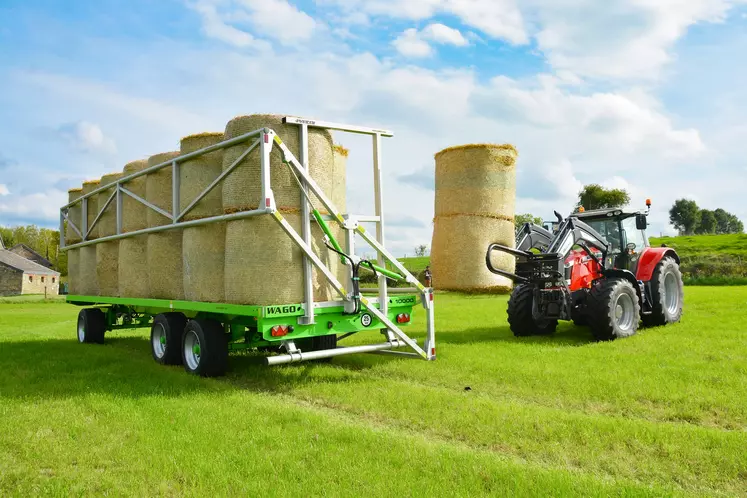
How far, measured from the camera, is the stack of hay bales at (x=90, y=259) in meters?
13.1

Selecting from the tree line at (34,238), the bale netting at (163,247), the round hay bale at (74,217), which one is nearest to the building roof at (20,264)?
the tree line at (34,238)

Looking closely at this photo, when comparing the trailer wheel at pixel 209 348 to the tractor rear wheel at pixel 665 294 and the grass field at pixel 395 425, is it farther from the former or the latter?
the tractor rear wheel at pixel 665 294

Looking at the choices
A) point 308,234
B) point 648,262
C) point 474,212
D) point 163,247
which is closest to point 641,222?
point 648,262

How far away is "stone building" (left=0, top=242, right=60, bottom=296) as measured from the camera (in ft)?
181

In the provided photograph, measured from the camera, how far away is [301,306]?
25.7 ft

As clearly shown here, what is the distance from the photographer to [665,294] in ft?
43.0

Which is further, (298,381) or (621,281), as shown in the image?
(621,281)

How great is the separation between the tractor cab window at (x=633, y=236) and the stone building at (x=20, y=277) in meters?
56.3

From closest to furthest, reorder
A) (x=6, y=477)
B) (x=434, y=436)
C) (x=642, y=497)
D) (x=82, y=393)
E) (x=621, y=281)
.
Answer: (x=642, y=497)
(x=6, y=477)
(x=434, y=436)
(x=82, y=393)
(x=621, y=281)

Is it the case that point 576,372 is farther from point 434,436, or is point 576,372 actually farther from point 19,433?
point 19,433

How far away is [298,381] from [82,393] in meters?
2.63

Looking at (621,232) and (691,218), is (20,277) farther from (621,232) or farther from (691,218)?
Answer: (691,218)

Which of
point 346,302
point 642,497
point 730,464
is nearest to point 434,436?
point 642,497

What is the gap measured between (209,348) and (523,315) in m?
6.15
